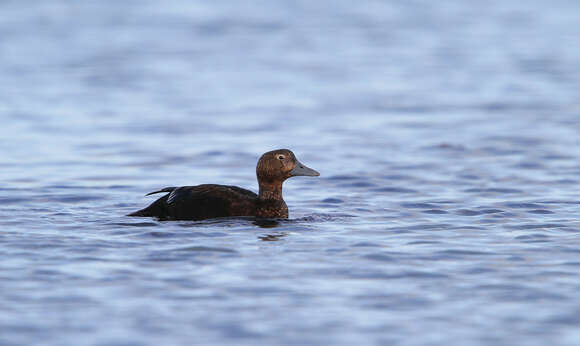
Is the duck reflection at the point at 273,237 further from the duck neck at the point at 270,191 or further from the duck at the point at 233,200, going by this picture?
the duck neck at the point at 270,191

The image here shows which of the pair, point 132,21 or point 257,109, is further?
point 132,21

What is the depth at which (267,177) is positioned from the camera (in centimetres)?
1252

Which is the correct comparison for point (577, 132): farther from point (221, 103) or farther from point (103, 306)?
point (103, 306)

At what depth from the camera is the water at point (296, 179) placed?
8.41 m

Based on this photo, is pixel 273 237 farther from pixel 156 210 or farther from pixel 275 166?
pixel 156 210

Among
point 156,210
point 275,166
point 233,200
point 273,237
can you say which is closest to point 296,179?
point 275,166

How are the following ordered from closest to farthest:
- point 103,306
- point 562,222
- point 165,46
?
point 103,306, point 562,222, point 165,46

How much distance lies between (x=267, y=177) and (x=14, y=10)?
2615cm

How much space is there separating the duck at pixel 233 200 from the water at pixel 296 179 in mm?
255

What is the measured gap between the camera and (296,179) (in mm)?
16094

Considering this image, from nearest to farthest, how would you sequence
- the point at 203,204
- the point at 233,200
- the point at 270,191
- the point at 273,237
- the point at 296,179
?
the point at 273,237 < the point at 203,204 < the point at 233,200 < the point at 270,191 < the point at 296,179

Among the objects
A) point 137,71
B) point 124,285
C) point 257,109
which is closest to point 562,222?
point 124,285

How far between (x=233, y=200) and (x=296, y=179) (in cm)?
401

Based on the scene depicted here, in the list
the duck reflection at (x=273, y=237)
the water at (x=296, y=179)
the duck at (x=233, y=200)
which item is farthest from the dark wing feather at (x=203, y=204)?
the duck reflection at (x=273, y=237)
